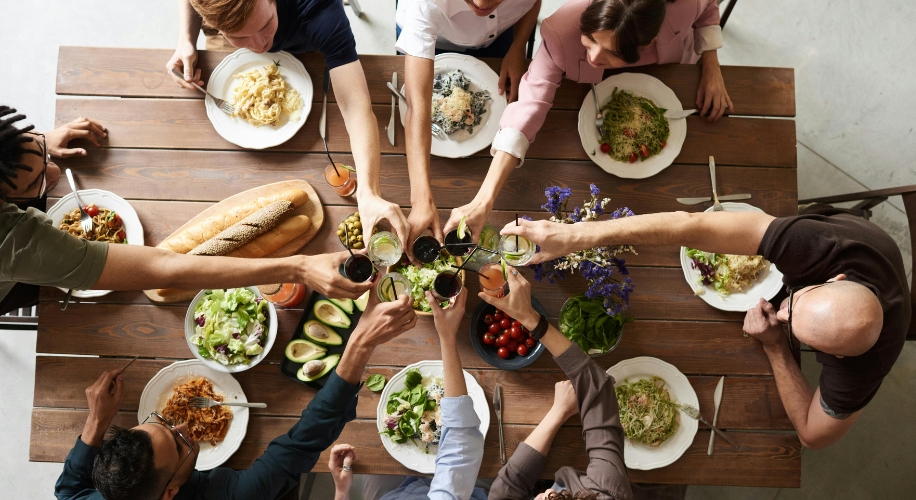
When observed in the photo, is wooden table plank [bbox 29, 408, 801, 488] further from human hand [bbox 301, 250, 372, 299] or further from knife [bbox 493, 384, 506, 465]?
human hand [bbox 301, 250, 372, 299]

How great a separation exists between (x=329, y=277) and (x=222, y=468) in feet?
3.07

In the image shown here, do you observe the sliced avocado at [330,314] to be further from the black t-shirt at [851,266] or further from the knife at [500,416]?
the black t-shirt at [851,266]

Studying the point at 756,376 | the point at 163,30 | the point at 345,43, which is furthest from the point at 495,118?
the point at 163,30

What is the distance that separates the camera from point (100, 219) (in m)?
2.32

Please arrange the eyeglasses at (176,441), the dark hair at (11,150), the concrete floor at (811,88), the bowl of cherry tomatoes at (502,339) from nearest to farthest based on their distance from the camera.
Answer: the dark hair at (11,150) < the eyeglasses at (176,441) < the bowl of cherry tomatoes at (502,339) < the concrete floor at (811,88)

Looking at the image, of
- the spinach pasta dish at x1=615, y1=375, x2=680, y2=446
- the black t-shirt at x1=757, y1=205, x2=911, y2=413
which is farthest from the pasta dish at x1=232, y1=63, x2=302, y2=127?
the black t-shirt at x1=757, y1=205, x2=911, y2=413

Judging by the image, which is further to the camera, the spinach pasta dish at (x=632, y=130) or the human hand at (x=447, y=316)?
the spinach pasta dish at (x=632, y=130)

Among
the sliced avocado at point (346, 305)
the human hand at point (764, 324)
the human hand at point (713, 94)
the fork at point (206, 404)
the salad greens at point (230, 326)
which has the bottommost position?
the fork at point (206, 404)

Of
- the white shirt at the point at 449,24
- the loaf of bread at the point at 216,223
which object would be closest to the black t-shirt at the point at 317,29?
the white shirt at the point at 449,24

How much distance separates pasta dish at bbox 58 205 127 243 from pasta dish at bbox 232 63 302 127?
70cm

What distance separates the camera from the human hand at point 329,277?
2035 mm

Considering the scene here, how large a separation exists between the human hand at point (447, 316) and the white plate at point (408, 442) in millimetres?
216

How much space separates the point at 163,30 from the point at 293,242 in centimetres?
257

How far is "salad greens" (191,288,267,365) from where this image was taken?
7.23 ft
